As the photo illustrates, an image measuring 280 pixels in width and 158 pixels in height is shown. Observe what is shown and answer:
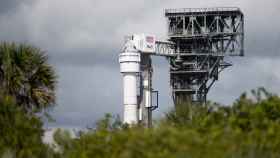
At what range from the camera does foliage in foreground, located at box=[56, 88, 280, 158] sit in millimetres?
31969

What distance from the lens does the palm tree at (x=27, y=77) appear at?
5131cm

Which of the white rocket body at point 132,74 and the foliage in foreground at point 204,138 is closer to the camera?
the foliage in foreground at point 204,138

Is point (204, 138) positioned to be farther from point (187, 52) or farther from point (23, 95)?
point (187, 52)

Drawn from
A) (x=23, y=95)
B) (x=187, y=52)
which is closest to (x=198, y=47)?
(x=187, y=52)

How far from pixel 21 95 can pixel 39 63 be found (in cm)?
223

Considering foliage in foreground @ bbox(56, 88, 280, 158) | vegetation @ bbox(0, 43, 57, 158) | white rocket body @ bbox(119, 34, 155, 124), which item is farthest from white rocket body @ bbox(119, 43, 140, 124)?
vegetation @ bbox(0, 43, 57, 158)

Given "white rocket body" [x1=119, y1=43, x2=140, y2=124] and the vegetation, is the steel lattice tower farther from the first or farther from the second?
the vegetation

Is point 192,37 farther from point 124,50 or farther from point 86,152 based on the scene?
point 86,152

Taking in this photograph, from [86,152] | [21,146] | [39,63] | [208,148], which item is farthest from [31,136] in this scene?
[208,148]

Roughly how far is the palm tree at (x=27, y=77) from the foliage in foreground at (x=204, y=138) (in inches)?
158

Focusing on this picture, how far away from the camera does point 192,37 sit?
127188 mm

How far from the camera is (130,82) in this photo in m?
120

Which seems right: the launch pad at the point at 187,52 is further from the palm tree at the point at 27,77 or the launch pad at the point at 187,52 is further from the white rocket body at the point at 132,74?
the palm tree at the point at 27,77

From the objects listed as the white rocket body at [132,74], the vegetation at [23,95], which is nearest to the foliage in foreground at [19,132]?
the vegetation at [23,95]
